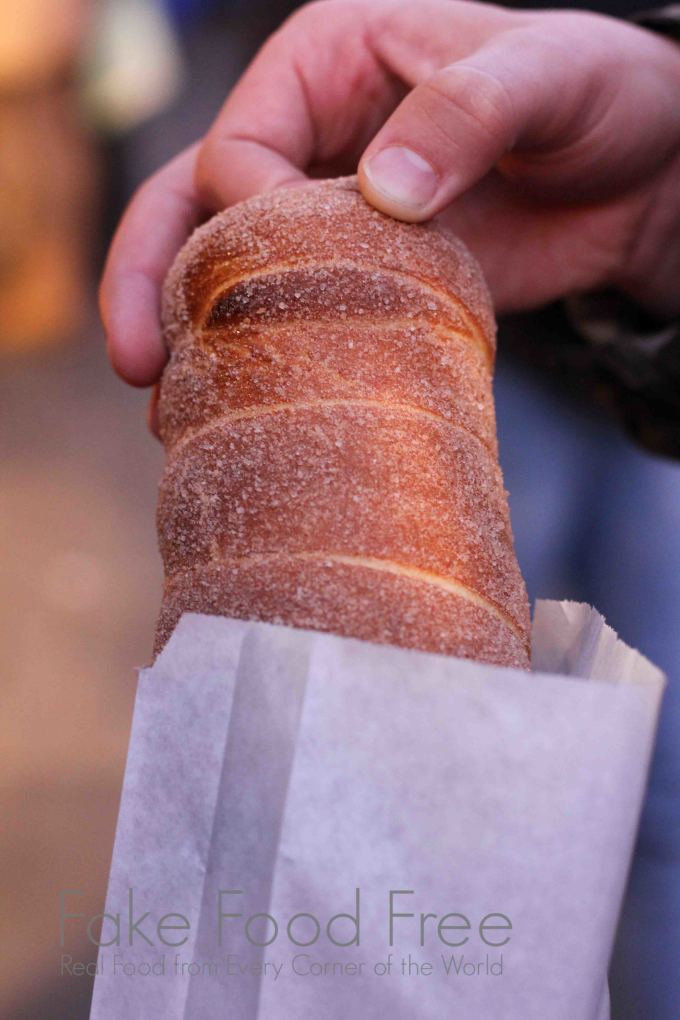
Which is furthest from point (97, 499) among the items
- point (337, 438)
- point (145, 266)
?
point (337, 438)

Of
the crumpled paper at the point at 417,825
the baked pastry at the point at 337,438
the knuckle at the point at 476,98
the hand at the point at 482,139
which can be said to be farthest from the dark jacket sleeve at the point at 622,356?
the crumpled paper at the point at 417,825

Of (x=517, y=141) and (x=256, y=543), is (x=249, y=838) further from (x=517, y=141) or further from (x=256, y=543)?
(x=517, y=141)

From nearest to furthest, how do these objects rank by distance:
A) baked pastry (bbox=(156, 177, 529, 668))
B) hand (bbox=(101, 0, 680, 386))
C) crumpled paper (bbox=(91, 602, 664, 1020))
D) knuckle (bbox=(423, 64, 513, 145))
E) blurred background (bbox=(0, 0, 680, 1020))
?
crumpled paper (bbox=(91, 602, 664, 1020)) → baked pastry (bbox=(156, 177, 529, 668)) → knuckle (bbox=(423, 64, 513, 145)) → hand (bbox=(101, 0, 680, 386)) → blurred background (bbox=(0, 0, 680, 1020))

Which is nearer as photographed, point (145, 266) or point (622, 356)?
point (145, 266)

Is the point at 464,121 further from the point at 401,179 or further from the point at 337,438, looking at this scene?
the point at 337,438

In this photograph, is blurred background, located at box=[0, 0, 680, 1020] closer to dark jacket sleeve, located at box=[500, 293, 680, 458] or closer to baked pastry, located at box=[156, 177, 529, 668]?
dark jacket sleeve, located at box=[500, 293, 680, 458]

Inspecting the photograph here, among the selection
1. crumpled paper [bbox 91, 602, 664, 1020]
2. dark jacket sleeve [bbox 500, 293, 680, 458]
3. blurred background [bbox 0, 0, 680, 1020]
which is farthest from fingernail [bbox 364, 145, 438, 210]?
blurred background [bbox 0, 0, 680, 1020]
